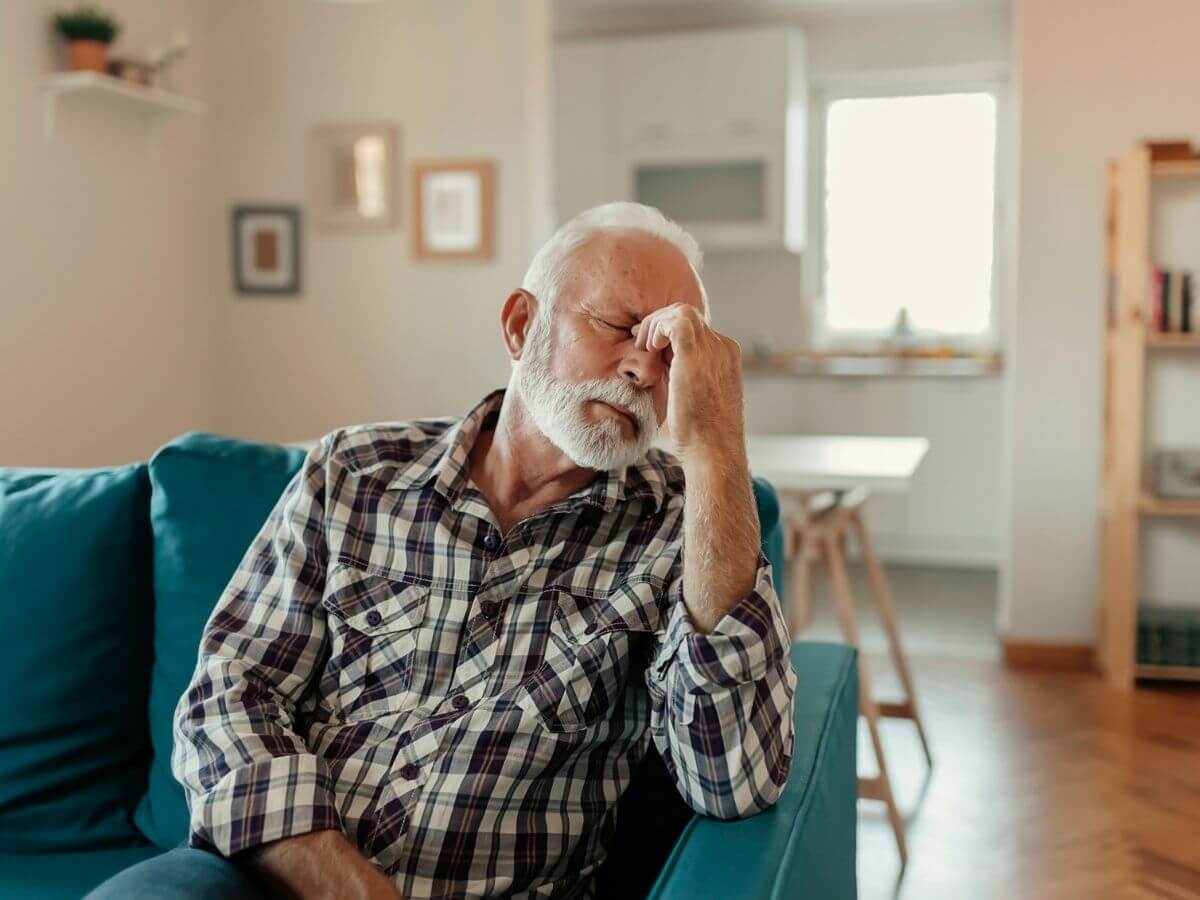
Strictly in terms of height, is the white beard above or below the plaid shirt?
above

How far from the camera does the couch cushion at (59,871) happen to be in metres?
1.46

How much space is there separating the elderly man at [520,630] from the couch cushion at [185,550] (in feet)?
0.42

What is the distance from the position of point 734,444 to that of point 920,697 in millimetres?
2659

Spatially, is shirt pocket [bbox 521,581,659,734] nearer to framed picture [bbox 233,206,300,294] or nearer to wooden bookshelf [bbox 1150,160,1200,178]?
wooden bookshelf [bbox 1150,160,1200,178]

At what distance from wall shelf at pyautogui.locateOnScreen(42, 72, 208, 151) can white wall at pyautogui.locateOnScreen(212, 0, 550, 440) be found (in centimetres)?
37

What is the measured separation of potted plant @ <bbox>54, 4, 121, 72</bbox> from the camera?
3717 millimetres

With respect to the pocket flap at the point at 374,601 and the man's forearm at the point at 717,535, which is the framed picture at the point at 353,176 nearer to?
the pocket flap at the point at 374,601

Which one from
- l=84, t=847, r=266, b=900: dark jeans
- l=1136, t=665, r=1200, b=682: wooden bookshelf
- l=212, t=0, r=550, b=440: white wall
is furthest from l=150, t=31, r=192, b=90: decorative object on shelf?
l=1136, t=665, r=1200, b=682: wooden bookshelf

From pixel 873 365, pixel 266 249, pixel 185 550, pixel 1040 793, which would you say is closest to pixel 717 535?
pixel 185 550

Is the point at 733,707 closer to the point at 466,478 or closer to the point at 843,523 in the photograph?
the point at 466,478

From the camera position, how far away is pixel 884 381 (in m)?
5.82

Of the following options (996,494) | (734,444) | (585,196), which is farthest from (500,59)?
(734,444)

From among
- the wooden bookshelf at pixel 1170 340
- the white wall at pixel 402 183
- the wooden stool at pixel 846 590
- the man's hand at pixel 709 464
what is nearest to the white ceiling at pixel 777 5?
the white wall at pixel 402 183

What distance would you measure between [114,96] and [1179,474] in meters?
3.63
